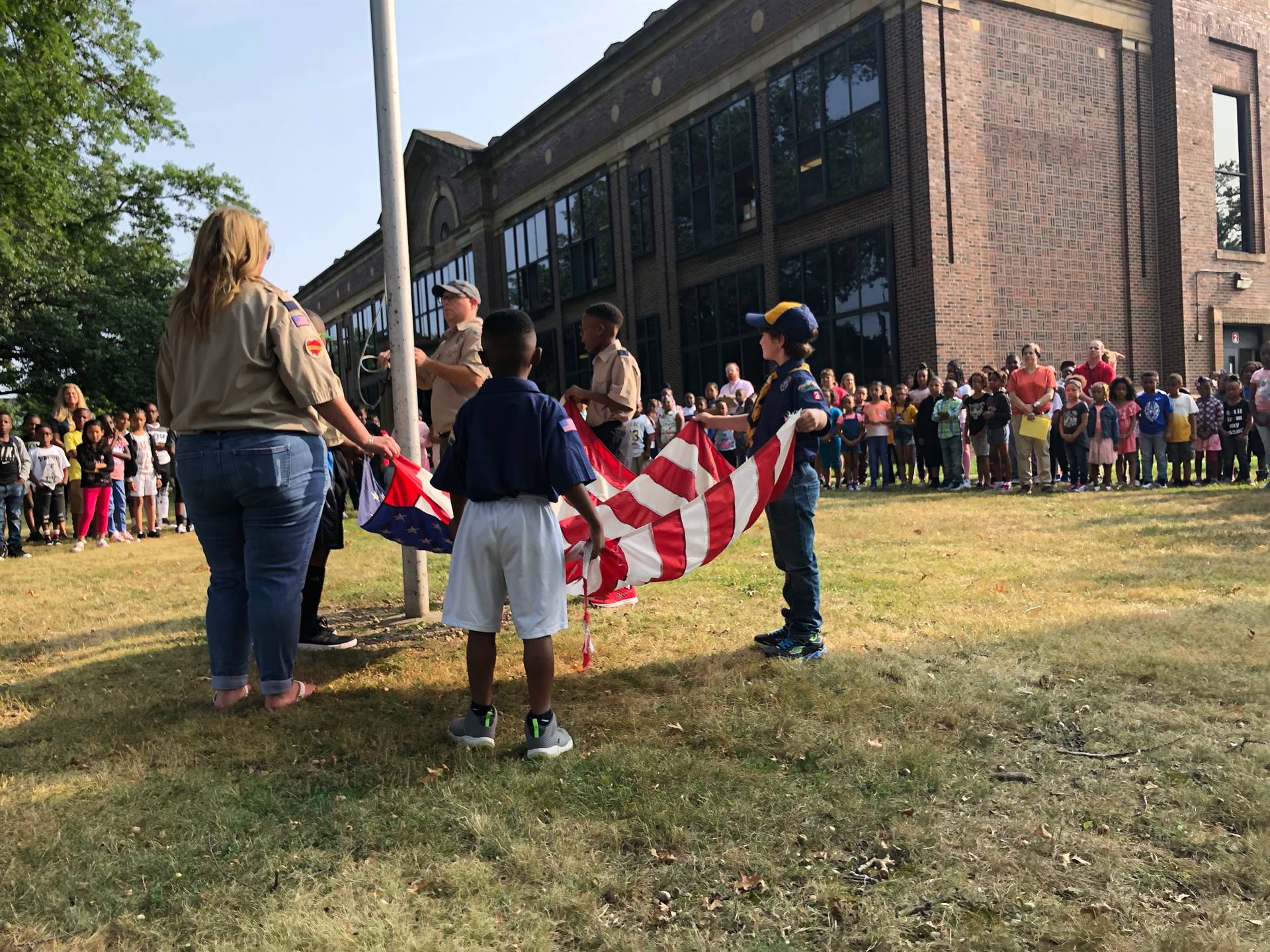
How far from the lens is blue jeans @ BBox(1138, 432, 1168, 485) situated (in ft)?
41.1

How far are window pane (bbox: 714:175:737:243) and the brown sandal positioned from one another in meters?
19.5

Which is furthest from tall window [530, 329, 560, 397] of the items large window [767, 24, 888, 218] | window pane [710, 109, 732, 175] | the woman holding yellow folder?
the woman holding yellow folder

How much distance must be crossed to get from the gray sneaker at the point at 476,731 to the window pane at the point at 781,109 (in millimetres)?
18852

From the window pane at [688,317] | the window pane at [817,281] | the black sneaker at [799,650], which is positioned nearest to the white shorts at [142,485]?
the black sneaker at [799,650]

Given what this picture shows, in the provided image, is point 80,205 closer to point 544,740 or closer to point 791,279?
point 791,279

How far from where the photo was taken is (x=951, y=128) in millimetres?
17125

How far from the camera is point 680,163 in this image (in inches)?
929

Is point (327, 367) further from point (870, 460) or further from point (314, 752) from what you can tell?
point (870, 460)

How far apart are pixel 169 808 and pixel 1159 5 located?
76.9 ft

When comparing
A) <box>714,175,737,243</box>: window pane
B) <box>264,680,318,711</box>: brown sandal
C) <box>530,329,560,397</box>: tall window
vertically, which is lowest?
<box>264,680,318,711</box>: brown sandal

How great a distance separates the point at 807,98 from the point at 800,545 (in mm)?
17335

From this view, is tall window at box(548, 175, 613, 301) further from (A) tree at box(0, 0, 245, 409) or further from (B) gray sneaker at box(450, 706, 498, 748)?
(B) gray sneaker at box(450, 706, 498, 748)

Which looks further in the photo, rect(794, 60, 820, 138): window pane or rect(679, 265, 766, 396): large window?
rect(679, 265, 766, 396): large window

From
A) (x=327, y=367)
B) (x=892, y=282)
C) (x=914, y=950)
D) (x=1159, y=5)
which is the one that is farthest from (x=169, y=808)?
(x=1159, y=5)
